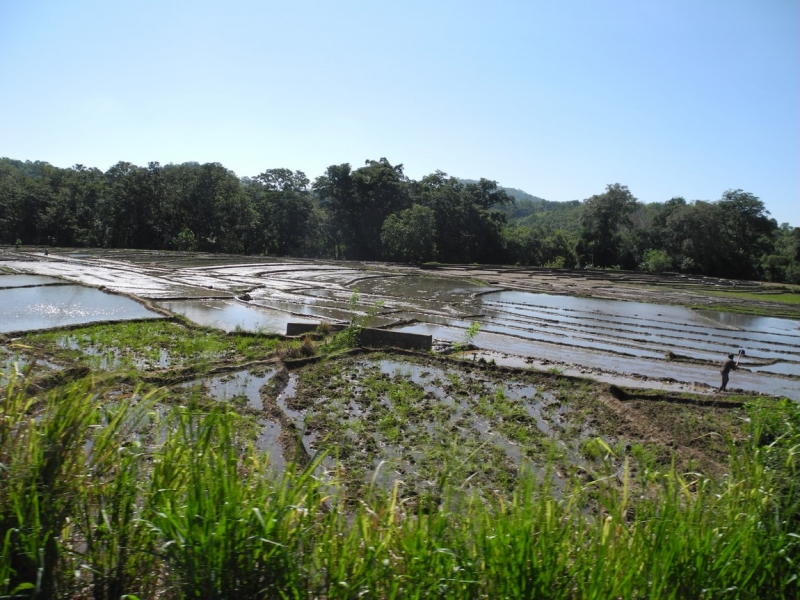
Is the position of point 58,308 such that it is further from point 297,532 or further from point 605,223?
point 605,223

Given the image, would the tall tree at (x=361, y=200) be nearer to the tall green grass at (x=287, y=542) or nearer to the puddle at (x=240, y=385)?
the puddle at (x=240, y=385)

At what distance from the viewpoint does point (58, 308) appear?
1811cm

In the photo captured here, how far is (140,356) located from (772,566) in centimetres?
1187

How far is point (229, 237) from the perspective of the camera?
171 ft

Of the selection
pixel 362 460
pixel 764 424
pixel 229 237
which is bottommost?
pixel 362 460

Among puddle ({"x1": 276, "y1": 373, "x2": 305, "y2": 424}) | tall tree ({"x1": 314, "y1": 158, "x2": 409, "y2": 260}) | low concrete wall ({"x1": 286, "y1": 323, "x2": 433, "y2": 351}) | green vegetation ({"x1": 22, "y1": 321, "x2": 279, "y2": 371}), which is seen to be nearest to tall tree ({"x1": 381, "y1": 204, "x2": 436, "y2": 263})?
tall tree ({"x1": 314, "y1": 158, "x2": 409, "y2": 260})

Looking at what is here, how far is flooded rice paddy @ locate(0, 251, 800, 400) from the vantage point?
1478 centimetres

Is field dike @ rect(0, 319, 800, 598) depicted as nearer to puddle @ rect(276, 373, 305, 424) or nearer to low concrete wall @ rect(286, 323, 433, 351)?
puddle @ rect(276, 373, 305, 424)

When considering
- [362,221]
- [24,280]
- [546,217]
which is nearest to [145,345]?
[24,280]

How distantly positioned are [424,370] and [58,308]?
1297cm

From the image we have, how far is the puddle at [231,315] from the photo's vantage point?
56.2 feet

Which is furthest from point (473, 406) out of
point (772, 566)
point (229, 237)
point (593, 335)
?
point (229, 237)

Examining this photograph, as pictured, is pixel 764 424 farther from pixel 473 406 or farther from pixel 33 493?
pixel 33 493

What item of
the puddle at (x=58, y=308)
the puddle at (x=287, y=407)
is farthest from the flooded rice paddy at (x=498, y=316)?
the puddle at (x=287, y=407)
